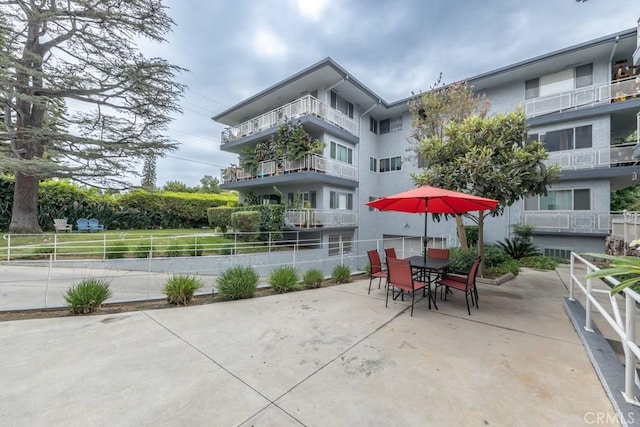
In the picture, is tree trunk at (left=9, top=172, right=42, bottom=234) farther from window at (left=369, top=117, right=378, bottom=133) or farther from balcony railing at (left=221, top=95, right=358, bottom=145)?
window at (left=369, top=117, right=378, bottom=133)

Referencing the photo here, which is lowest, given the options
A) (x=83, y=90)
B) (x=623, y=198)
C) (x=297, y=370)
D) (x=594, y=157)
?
(x=297, y=370)

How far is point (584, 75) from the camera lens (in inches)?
482

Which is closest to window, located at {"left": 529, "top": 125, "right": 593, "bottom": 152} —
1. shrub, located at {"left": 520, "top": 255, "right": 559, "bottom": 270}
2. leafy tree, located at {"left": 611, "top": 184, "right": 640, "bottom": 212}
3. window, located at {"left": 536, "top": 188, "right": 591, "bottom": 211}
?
window, located at {"left": 536, "top": 188, "right": 591, "bottom": 211}

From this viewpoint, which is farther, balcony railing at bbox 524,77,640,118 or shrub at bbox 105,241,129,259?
balcony railing at bbox 524,77,640,118

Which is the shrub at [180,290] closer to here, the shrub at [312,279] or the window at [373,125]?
the shrub at [312,279]

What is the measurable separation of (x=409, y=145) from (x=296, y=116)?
7.98 metres

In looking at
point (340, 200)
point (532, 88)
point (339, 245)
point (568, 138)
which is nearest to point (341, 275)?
point (339, 245)

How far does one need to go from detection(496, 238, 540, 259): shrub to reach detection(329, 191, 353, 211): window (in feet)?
28.0

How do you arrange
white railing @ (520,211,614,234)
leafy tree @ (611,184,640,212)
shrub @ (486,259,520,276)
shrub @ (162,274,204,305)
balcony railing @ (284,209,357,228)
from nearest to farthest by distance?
1. shrub @ (162,274,204,305)
2. shrub @ (486,259,520,276)
3. white railing @ (520,211,614,234)
4. balcony railing @ (284,209,357,228)
5. leafy tree @ (611,184,640,212)

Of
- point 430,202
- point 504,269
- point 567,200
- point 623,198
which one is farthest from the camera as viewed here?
point 623,198

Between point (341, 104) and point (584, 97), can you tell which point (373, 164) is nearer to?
point (341, 104)

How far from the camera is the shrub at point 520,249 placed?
1184 cm

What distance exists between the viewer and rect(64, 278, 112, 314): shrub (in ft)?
16.1

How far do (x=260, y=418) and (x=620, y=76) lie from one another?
18675 millimetres
